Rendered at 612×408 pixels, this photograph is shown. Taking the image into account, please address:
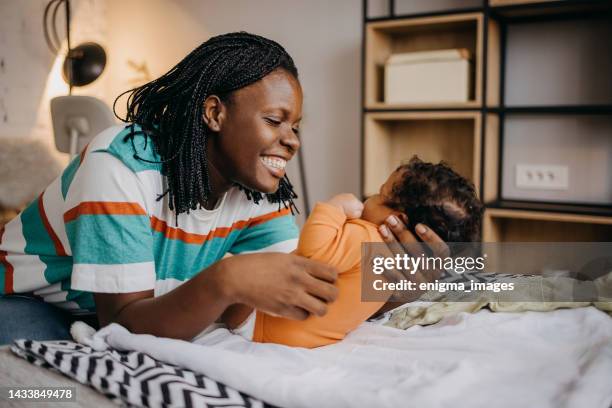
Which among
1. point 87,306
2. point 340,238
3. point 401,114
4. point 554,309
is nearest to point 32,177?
point 401,114

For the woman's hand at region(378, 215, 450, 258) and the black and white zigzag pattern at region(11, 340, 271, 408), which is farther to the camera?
the woman's hand at region(378, 215, 450, 258)

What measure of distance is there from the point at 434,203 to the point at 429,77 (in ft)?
4.21

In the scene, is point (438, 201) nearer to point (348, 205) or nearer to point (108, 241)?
point (348, 205)

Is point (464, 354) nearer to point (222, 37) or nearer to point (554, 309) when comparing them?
point (554, 309)

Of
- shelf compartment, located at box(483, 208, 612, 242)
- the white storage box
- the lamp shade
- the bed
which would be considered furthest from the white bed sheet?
the lamp shade

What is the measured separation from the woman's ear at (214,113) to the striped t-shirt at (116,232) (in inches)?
4.0

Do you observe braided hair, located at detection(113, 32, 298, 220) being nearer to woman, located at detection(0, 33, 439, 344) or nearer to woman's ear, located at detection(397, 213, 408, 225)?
woman, located at detection(0, 33, 439, 344)

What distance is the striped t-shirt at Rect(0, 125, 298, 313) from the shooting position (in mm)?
854

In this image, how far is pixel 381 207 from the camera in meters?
1.11

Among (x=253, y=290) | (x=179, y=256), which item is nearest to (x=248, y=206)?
(x=179, y=256)

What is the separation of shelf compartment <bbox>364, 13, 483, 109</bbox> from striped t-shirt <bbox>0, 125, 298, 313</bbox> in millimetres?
1280

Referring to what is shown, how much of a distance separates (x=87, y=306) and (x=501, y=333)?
0.70 meters

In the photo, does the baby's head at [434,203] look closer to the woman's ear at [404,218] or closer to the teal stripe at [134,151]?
the woman's ear at [404,218]

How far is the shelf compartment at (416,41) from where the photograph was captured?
217 centimetres
